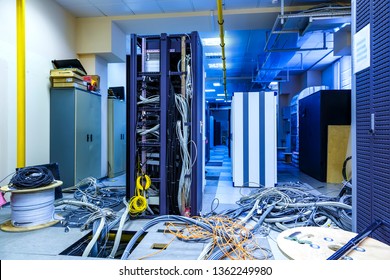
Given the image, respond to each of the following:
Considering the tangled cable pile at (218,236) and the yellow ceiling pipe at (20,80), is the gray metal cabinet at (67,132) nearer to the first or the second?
the yellow ceiling pipe at (20,80)

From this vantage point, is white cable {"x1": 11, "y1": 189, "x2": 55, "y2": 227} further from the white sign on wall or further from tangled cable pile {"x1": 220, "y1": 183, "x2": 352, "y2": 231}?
the white sign on wall

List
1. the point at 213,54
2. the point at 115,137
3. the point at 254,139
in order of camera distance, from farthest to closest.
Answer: the point at 213,54 → the point at 115,137 → the point at 254,139

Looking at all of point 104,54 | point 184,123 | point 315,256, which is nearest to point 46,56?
point 104,54

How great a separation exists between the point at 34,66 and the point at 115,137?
235 centimetres

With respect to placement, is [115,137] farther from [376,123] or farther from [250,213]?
[376,123]

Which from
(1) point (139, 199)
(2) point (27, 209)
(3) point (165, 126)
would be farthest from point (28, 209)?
(3) point (165, 126)

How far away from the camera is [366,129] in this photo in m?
1.90

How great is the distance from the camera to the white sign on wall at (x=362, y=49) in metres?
1.87

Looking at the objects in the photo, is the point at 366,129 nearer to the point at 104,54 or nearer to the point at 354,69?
the point at 354,69

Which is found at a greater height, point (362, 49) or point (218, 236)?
point (362, 49)

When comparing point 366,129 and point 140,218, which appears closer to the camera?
point 366,129

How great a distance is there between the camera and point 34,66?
3996mm

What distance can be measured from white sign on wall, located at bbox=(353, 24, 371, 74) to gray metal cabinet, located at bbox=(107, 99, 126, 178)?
5038 mm

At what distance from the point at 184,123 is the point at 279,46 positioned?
11.6 feet
